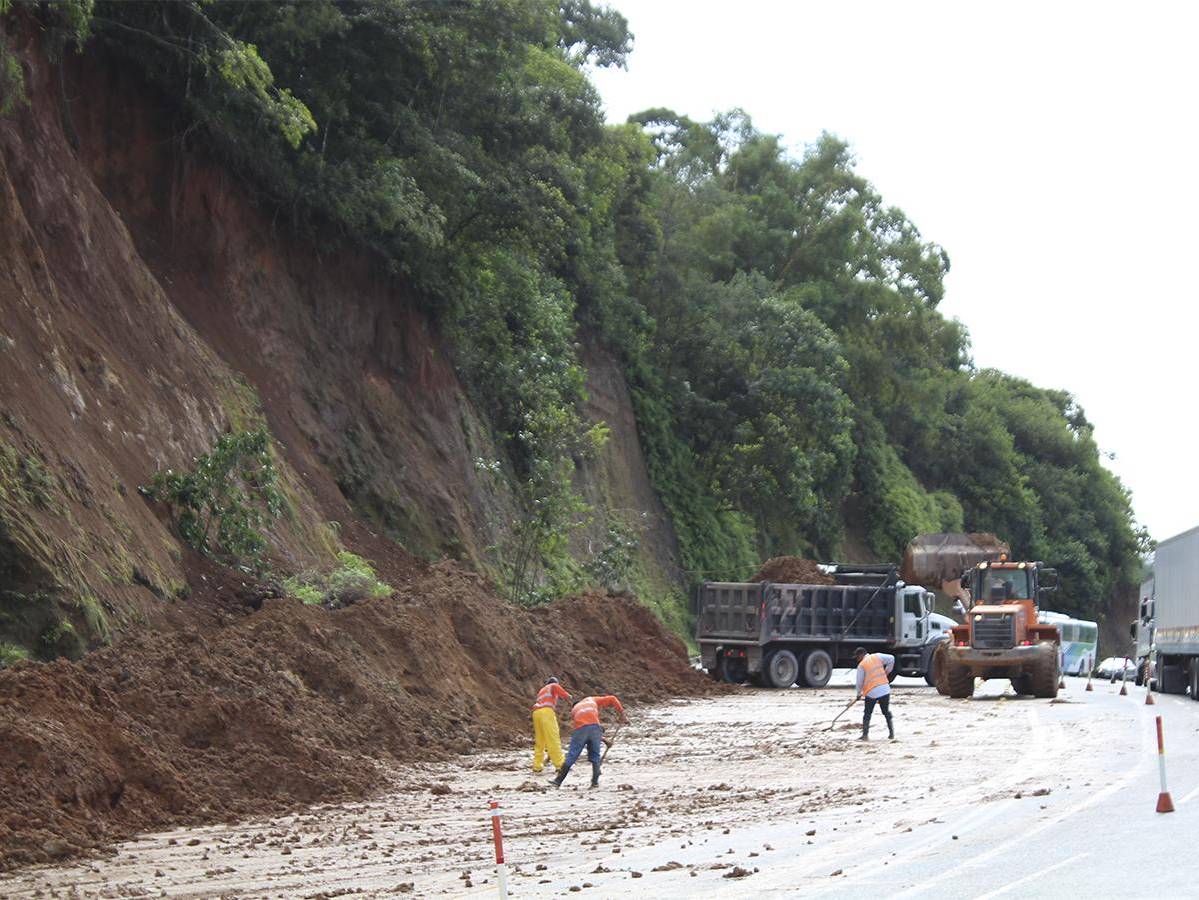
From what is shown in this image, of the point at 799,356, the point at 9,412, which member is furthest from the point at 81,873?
the point at 799,356

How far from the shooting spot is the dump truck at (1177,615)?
3291 centimetres

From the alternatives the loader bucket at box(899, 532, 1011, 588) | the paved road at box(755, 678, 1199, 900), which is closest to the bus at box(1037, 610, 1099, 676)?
the loader bucket at box(899, 532, 1011, 588)

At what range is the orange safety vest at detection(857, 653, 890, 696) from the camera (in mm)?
22969

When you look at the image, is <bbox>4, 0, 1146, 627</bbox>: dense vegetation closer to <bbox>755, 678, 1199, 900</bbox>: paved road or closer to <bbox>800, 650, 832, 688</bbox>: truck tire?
<bbox>800, 650, 832, 688</bbox>: truck tire

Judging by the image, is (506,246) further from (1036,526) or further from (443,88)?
(1036,526)

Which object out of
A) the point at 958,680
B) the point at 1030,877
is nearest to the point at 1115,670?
the point at 958,680

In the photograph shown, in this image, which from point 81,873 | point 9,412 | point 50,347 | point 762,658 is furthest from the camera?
point 762,658

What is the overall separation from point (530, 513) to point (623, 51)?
24.6m

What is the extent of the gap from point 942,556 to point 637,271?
15.3m

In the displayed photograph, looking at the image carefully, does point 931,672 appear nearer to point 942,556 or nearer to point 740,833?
point 942,556

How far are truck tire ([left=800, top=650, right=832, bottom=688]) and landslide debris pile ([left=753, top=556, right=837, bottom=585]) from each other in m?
2.78

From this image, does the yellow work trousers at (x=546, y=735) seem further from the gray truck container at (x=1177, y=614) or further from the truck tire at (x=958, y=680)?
the gray truck container at (x=1177, y=614)

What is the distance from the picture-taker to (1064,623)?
203 ft

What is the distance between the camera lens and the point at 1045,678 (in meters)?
32.4
